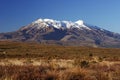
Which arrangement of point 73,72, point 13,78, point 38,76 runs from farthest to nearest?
1. point 73,72
2. point 38,76
3. point 13,78

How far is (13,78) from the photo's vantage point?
11.4m

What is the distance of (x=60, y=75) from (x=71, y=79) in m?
0.42

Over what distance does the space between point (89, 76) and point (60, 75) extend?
3.88 ft

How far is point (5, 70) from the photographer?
12.7 metres

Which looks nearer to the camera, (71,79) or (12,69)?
(71,79)

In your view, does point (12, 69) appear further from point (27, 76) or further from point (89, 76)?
point (89, 76)

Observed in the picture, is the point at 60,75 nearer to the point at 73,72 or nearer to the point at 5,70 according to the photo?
the point at 73,72

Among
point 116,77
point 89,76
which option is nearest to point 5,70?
point 89,76

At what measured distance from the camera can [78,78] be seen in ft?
41.7

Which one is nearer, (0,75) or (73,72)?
(0,75)

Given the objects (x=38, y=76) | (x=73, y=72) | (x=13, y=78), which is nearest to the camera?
(x=13, y=78)

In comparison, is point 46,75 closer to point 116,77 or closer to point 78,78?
point 78,78

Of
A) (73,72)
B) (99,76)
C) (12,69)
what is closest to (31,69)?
(12,69)

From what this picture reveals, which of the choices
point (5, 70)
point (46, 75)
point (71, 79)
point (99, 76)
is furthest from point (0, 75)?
point (99, 76)
